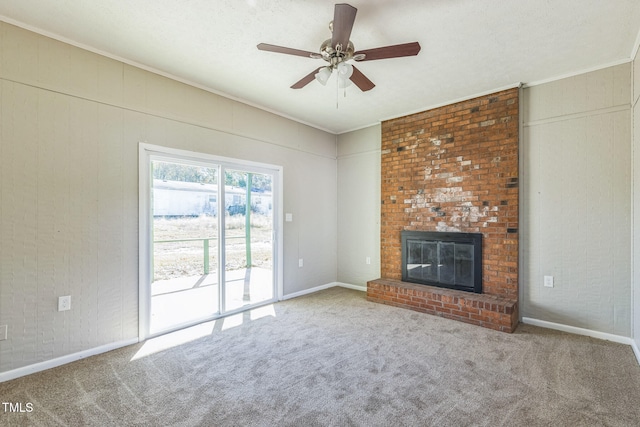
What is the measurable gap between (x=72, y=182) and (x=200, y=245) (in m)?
1.37

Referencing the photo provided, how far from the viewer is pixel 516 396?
200 centimetres

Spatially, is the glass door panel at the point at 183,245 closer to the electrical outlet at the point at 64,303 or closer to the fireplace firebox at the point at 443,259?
the electrical outlet at the point at 64,303

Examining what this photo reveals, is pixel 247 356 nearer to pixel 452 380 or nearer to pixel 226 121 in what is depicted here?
pixel 452 380

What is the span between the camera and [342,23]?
1845 mm

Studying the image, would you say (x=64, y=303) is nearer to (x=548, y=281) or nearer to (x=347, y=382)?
(x=347, y=382)

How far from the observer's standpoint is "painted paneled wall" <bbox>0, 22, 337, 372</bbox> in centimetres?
227

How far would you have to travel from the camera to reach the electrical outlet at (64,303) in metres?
2.46

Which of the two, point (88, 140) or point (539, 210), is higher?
point (88, 140)

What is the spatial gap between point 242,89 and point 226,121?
0.45 m

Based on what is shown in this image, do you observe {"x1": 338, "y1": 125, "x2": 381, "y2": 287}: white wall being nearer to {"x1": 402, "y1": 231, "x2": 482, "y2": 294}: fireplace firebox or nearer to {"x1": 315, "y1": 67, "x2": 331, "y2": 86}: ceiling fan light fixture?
{"x1": 402, "y1": 231, "x2": 482, "y2": 294}: fireplace firebox

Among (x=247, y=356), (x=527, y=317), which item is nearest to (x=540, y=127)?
(x=527, y=317)

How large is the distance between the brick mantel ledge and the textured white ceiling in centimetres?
249

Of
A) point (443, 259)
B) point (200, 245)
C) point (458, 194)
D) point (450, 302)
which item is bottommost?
point (450, 302)

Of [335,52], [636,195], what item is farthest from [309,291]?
[636,195]
